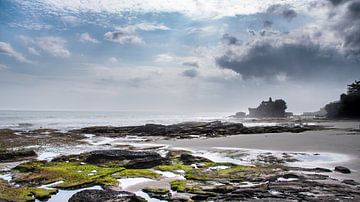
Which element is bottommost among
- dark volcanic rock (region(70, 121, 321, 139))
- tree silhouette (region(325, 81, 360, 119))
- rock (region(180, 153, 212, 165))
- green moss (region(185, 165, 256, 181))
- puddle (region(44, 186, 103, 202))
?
puddle (region(44, 186, 103, 202))

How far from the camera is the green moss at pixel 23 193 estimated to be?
13.9 metres

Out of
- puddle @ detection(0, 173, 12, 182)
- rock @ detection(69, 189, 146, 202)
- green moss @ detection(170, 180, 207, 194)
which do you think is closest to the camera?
rock @ detection(69, 189, 146, 202)

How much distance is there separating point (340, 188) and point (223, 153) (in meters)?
15.2

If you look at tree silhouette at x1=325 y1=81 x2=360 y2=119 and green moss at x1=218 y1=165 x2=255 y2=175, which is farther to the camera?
tree silhouette at x1=325 y1=81 x2=360 y2=119

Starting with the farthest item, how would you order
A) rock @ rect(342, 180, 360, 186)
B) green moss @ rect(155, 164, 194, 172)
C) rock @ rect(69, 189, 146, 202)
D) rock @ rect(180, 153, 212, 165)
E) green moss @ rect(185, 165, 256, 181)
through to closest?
rock @ rect(180, 153, 212, 165) → green moss @ rect(155, 164, 194, 172) → green moss @ rect(185, 165, 256, 181) → rock @ rect(342, 180, 360, 186) → rock @ rect(69, 189, 146, 202)

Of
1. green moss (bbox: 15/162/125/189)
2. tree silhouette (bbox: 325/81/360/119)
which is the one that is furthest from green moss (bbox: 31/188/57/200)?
tree silhouette (bbox: 325/81/360/119)

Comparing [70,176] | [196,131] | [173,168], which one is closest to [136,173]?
[173,168]

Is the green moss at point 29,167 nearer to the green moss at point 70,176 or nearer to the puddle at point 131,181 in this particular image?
the green moss at point 70,176

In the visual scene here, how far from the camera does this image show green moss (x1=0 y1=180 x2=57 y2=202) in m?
13.9

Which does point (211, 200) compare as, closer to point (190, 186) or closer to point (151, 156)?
point (190, 186)

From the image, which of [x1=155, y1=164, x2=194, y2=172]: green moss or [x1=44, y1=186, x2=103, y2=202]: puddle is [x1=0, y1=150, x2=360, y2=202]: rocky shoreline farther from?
[x1=44, y1=186, x2=103, y2=202]: puddle

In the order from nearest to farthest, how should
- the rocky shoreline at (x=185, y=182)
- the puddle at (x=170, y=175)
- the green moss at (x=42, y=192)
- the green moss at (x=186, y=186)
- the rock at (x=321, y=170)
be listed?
1. the rocky shoreline at (x=185, y=182)
2. the green moss at (x=42, y=192)
3. the green moss at (x=186, y=186)
4. the puddle at (x=170, y=175)
5. the rock at (x=321, y=170)

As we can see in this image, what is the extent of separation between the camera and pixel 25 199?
1375 centimetres

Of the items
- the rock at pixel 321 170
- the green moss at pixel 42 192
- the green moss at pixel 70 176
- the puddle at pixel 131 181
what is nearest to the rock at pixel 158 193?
the puddle at pixel 131 181
